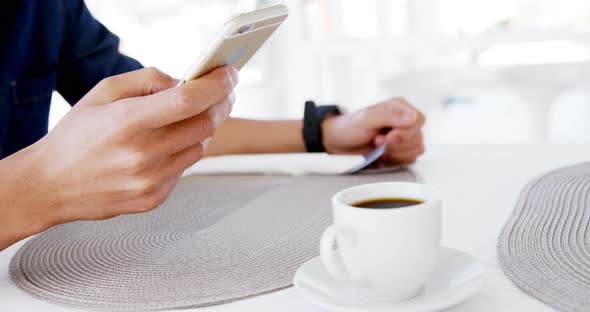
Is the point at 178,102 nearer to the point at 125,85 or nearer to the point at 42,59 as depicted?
the point at 125,85

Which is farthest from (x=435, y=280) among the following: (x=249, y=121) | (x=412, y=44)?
(x=412, y=44)

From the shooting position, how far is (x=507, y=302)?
523 millimetres

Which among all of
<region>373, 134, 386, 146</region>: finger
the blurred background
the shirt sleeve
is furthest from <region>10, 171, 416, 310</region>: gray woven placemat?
the blurred background

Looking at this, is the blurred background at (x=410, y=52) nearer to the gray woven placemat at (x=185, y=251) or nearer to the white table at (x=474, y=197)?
the white table at (x=474, y=197)

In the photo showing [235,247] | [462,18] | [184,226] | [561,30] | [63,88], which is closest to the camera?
[235,247]

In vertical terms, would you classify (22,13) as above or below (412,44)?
above

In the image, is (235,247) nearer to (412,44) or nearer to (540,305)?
(540,305)

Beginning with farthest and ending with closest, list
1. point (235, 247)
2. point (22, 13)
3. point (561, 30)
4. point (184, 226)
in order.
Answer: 1. point (561, 30)
2. point (22, 13)
3. point (184, 226)
4. point (235, 247)

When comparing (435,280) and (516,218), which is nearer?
(435,280)

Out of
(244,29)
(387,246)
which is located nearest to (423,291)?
(387,246)

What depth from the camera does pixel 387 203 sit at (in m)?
0.59

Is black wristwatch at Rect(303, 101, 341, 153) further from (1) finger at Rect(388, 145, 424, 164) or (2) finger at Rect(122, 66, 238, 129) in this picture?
(2) finger at Rect(122, 66, 238, 129)

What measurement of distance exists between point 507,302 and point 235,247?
291 millimetres

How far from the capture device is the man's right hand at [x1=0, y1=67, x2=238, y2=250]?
65 cm
